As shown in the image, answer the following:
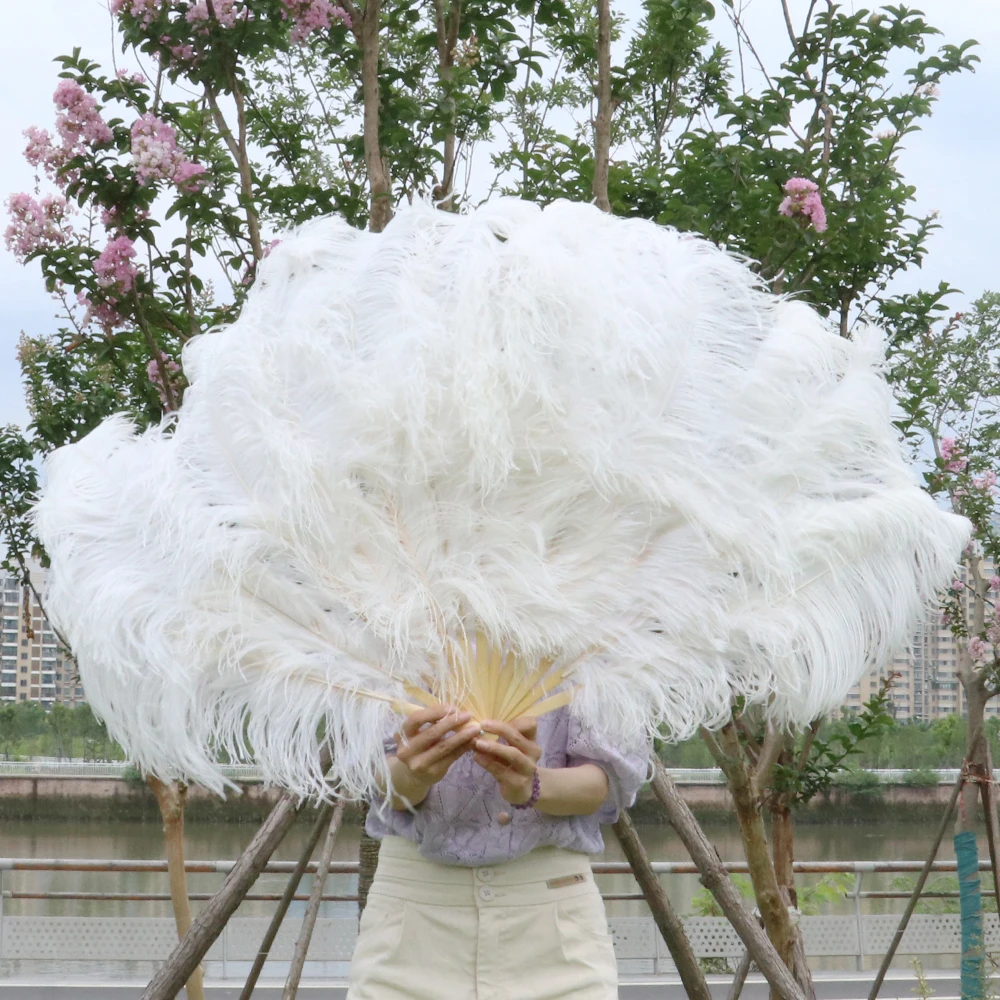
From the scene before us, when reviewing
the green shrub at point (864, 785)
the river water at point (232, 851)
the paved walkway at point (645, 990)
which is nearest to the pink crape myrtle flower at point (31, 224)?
the paved walkway at point (645, 990)

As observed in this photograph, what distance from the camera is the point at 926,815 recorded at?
27938 mm

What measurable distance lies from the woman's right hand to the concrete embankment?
22.8 metres

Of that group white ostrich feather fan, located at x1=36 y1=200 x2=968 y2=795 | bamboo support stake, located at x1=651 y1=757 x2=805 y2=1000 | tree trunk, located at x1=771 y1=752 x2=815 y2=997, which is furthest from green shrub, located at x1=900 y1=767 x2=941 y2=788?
white ostrich feather fan, located at x1=36 y1=200 x2=968 y2=795

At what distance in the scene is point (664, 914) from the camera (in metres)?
3.31

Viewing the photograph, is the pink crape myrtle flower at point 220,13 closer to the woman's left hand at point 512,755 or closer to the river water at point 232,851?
the woman's left hand at point 512,755

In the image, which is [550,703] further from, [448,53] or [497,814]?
[448,53]

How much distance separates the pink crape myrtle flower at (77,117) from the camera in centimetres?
377

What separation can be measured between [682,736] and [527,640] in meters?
0.32

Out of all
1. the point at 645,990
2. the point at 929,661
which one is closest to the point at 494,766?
the point at 929,661

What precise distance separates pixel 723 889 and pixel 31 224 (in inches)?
106

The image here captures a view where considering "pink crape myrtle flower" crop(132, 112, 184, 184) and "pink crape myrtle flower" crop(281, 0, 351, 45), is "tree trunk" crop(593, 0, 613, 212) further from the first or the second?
"pink crape myrtle flower" crop(132, 112, 184, 184)

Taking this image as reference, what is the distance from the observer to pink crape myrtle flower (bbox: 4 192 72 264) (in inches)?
155

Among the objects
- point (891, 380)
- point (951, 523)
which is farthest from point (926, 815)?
point (951, 523)

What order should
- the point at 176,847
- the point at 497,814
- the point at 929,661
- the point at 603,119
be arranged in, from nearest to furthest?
the point at 497,814 → the point at 603,119 → the point at 176,847 → the point at 929,661
